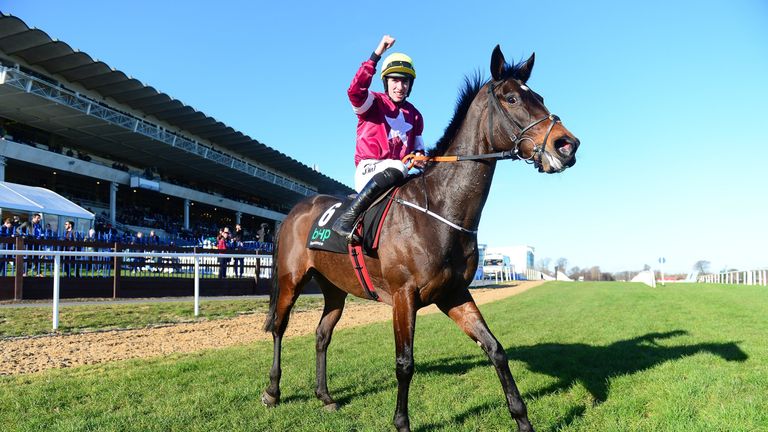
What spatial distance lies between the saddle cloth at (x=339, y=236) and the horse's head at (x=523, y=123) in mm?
968

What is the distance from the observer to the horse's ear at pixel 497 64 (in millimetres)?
3602

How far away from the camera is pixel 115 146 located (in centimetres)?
3781

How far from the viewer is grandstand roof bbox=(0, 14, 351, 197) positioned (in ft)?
89.5

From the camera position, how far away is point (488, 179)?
3.67 meters

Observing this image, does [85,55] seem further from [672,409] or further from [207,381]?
[672,409]

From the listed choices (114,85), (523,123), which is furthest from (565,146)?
(114,85)

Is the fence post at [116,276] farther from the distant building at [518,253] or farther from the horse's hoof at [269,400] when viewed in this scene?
the distant building at [518,253]

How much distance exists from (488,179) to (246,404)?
2733mm

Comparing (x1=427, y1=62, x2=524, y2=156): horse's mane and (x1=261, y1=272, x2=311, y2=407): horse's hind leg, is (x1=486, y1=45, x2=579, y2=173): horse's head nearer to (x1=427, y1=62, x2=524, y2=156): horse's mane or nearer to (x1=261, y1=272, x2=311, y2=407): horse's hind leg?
(x1=427, y1=62, x2=524, y2=156): horse's mane

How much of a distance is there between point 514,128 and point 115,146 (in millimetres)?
40674

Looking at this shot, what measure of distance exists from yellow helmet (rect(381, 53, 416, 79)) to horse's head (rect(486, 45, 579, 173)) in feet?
2.50

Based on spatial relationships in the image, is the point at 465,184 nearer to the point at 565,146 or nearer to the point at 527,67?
the point at 565,146

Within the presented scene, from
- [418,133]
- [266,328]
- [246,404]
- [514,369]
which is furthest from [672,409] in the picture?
[266,328]

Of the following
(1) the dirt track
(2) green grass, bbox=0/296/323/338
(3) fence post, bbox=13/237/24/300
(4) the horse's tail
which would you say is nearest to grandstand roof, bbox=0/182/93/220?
(3) fence post, bbox=13/237/24/300
